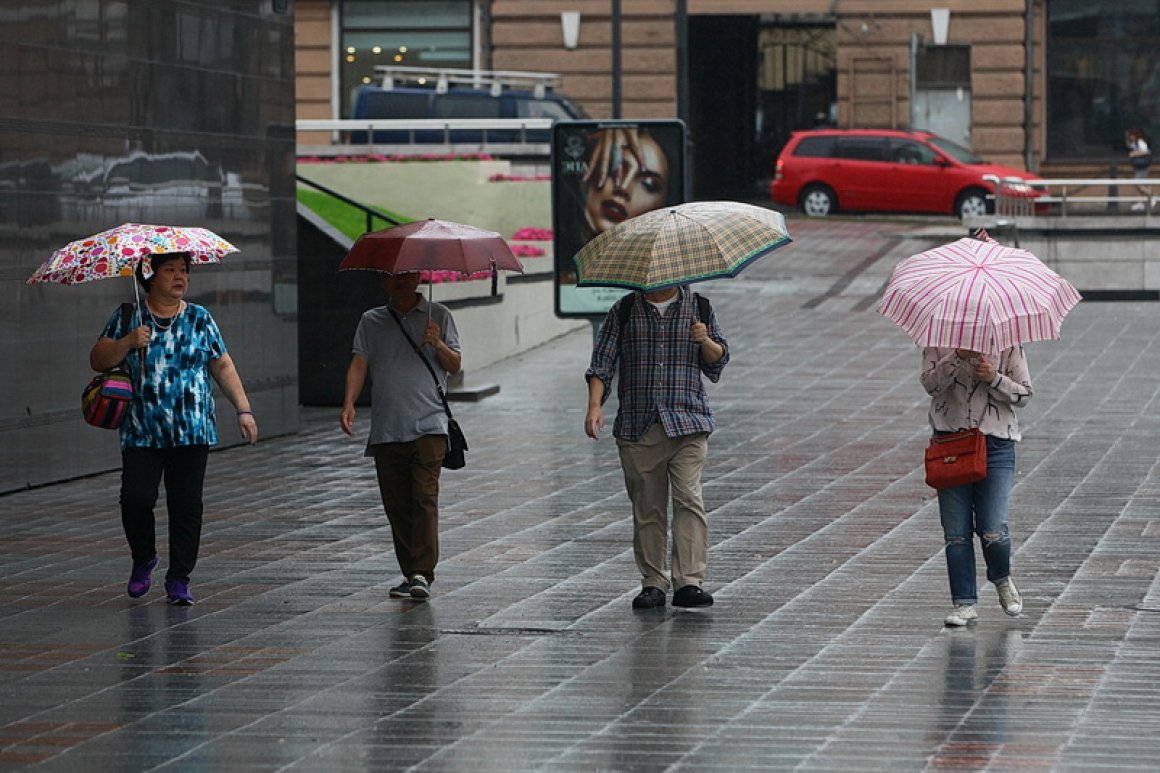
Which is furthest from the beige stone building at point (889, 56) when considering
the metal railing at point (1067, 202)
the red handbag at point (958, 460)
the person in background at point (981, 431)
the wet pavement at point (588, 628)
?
the red handbag at point (958, 460)

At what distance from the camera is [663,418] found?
350 inches

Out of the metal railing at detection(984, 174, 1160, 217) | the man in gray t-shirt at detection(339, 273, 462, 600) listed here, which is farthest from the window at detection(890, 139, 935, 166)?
the man in gray t-shirt at detection(339, 273, 462, 600)

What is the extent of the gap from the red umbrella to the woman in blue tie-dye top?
702 mm

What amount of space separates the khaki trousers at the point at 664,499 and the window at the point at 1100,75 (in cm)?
2993

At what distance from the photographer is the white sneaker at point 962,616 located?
27.7 ft

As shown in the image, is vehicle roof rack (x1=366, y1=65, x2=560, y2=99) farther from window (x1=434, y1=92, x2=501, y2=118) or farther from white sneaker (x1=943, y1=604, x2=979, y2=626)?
white sneaker (x1=943, y1=604, x2=979, y2=626)

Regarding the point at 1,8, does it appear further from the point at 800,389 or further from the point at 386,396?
the point at 800,389

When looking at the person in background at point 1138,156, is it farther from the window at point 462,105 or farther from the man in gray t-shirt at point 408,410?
the man in gray t-shirt at point 408,410

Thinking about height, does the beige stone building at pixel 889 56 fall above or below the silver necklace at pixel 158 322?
above

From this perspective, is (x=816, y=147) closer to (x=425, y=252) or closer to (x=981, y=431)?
(x=425, y=252)

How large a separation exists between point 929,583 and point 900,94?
2882cm

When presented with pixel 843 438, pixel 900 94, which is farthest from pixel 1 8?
pixel 900 94

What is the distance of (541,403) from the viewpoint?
58.6 feet

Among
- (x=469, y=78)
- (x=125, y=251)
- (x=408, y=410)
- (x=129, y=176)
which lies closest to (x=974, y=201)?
(x=469, y=78)
